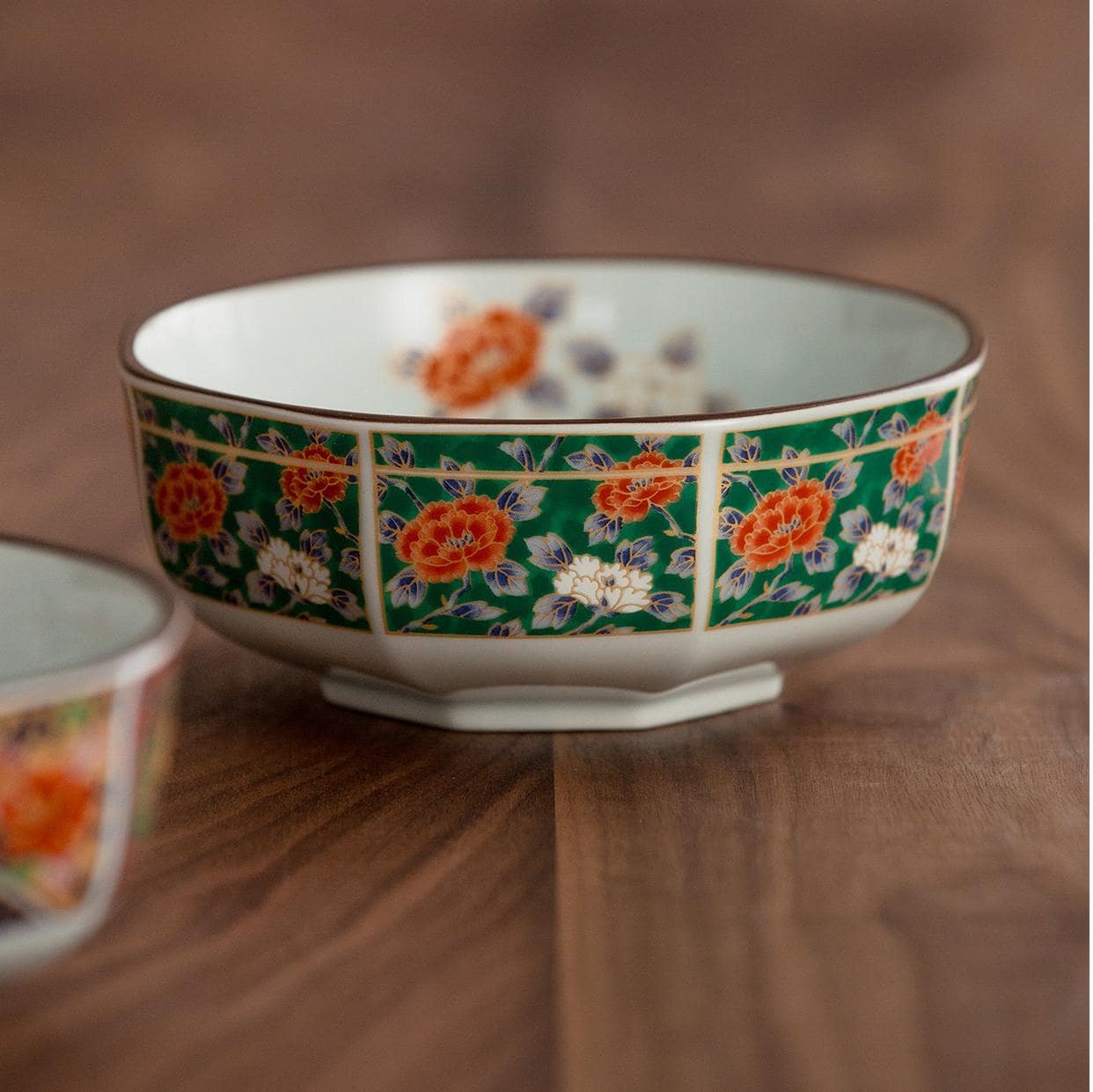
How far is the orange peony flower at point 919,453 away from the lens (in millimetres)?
617

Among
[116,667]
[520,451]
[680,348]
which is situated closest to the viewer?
[116,667]

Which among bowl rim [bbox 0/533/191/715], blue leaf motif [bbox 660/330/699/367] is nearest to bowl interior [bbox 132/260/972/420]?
blue leaf motif [bbox 660/330/699/367]

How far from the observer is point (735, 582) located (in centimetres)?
60

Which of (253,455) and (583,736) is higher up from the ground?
(253,455)

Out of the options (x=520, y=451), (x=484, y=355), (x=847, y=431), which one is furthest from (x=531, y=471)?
(x=484, y=355)

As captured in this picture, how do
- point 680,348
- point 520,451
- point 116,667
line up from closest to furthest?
point 116,667 → point 520,451 → point 680,348

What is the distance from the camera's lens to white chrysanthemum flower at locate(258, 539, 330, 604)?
1.97ft

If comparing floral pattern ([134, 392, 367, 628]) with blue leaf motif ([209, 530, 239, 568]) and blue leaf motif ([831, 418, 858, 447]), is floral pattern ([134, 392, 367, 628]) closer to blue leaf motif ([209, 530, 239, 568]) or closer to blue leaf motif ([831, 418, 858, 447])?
blue leaf motif ([209, 530, 239, 568])

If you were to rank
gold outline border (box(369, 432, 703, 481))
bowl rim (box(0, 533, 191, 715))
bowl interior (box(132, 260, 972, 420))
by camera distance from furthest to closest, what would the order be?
bowl interior (box(132, 260, 972, 420)) < gold outline border (box(369, 432, 703, 481)) < bowl rim (box(0, 533, 191, 715))

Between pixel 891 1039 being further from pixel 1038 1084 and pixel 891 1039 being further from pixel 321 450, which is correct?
pixel 321 450

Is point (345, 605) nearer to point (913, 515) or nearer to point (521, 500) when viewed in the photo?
point (521, 500)

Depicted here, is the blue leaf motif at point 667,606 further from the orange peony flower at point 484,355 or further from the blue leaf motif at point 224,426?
the orange peony flower at point 484,355

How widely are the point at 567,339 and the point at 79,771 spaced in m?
0.46

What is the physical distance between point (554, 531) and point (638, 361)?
0.28 meters
